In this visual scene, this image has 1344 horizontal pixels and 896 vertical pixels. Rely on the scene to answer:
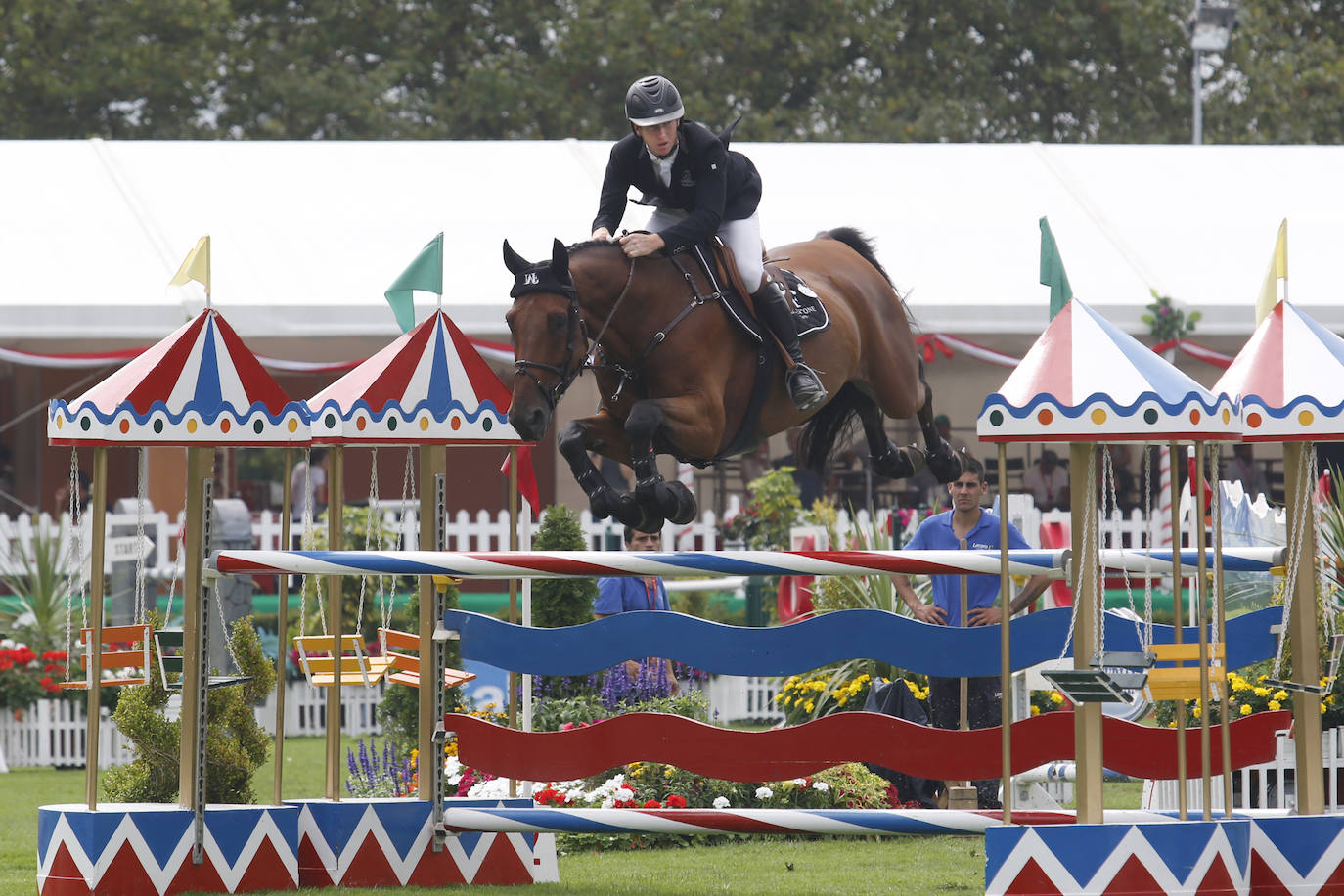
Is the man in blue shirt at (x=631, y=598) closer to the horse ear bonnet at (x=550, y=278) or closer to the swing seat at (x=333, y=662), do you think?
the swing seat at (x=333, y=662)

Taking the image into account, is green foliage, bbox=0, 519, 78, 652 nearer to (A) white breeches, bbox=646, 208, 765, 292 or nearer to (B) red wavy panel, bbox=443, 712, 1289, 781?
(B) red wavy panel, bbox=443, 712, 1289, 781

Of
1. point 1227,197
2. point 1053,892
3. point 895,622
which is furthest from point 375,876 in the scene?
point 1227,197

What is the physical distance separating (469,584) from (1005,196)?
570cm

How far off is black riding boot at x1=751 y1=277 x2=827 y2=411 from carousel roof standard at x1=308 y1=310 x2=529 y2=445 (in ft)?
3.19

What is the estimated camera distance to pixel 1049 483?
532 inches

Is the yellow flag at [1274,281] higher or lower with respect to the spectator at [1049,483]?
higher

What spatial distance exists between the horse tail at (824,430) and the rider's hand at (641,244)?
1.23 metres

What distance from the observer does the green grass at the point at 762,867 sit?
5680 millimetres

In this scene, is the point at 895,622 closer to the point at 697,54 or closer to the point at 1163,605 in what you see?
the point at 1163,605

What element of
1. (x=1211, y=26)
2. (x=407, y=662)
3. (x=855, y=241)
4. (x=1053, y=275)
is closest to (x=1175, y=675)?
(x=1053, y=275)

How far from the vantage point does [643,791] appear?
723cm

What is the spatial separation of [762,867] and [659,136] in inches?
116

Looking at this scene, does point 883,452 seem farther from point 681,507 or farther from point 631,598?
point 631,598

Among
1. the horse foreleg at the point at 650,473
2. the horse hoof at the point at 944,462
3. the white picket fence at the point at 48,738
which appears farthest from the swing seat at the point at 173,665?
the white picket fence at the point at 48,738
